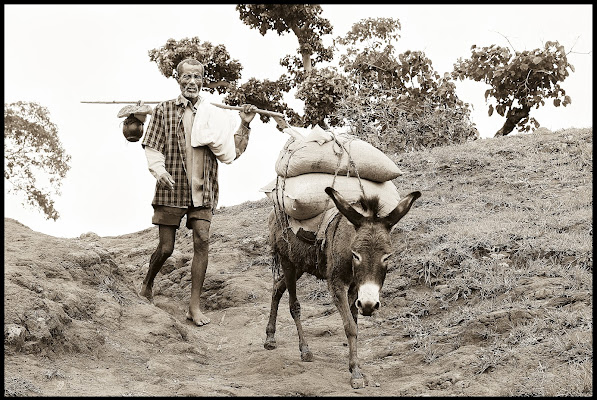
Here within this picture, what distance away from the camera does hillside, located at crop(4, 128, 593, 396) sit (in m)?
4.45

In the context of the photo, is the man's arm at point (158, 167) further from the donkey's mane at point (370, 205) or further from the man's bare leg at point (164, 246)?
the donkey's mane at point (370, 205)

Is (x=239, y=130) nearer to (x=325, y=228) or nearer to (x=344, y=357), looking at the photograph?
(x=325, y=228)

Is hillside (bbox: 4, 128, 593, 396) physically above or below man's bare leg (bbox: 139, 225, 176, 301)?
below

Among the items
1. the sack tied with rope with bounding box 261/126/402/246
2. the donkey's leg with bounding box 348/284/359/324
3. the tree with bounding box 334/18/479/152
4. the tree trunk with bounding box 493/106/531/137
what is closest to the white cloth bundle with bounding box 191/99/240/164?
the sack tied with rope with bounding box 261/126/402/246

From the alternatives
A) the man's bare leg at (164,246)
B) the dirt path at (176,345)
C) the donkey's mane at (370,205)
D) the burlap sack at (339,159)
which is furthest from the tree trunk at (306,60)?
the donkey's mane at (370,205)

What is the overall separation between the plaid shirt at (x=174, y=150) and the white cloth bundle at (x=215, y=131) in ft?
0.45

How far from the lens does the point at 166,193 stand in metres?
6.65

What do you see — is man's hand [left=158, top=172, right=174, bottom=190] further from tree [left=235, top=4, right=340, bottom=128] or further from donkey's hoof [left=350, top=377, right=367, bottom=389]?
tree [left=235, top=4, right=340, bottom=128]

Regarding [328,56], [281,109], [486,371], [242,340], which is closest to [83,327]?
[242,340]

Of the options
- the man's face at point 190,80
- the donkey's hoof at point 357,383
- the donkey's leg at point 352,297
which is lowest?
the donkey's hoof at point 357,383

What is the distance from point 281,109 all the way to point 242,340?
9708 millimetres

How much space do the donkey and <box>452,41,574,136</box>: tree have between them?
10.6 meters

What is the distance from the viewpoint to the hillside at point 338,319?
4453mm

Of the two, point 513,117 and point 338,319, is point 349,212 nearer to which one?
point 338,319
